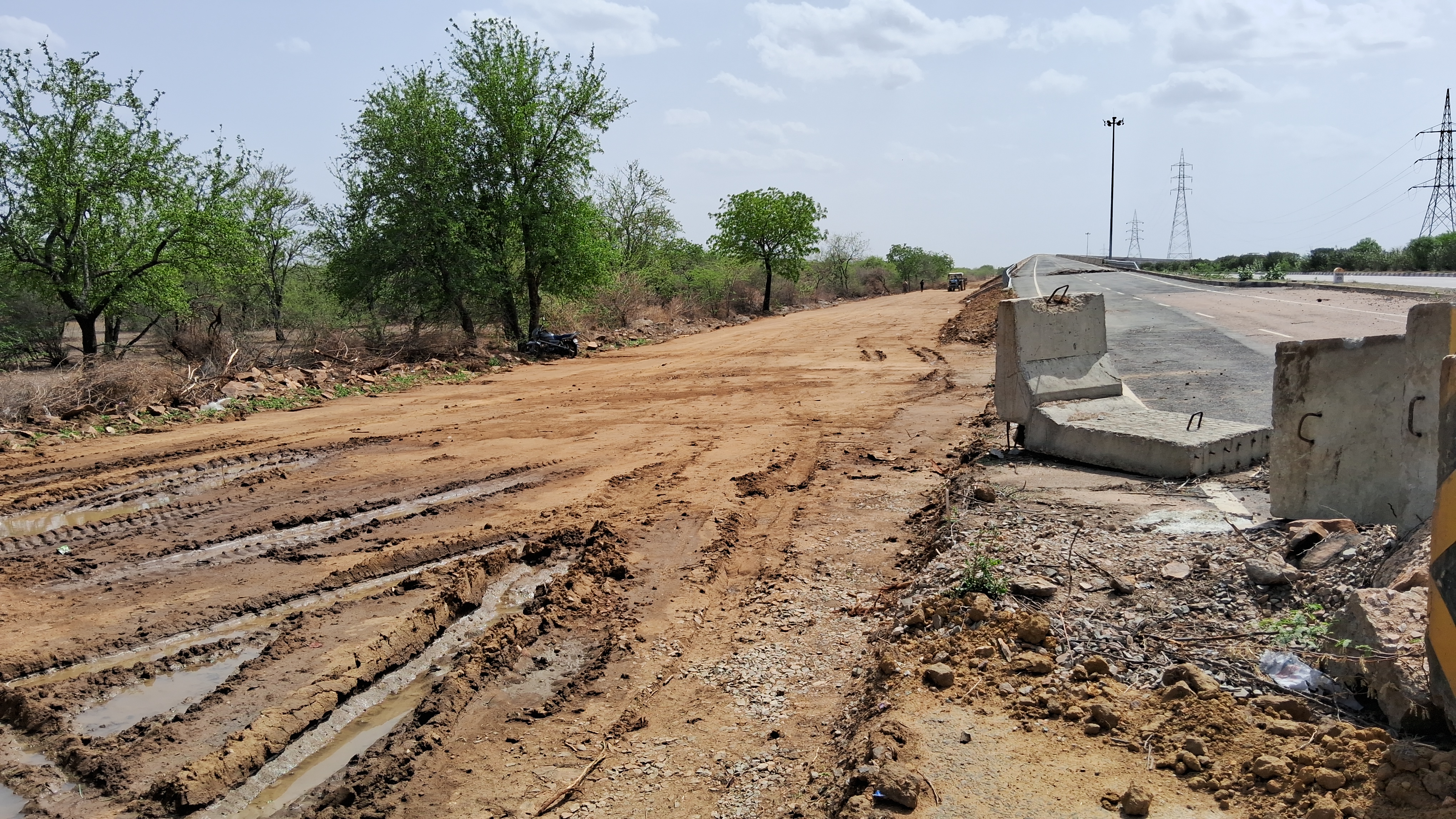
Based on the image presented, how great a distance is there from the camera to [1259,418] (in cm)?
967

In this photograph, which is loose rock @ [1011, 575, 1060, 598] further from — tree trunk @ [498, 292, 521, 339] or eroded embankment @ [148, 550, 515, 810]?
tree trunk @ [498, 292, 521, 339]

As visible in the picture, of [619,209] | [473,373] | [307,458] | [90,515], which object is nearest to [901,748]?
[90,515]

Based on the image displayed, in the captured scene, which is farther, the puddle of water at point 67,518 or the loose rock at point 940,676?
the puddle of water at point 67,518

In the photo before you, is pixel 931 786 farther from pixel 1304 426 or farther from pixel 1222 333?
pixel 1222 333

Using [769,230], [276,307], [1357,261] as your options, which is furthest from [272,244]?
[1357,261]

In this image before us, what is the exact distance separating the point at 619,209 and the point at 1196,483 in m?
37.4

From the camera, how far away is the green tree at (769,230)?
147 feet

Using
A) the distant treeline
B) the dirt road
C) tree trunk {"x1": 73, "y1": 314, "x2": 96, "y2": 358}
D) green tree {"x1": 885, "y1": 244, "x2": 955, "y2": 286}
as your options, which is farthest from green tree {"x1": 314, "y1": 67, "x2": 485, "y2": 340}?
green tree {"x1": 885, "y1": 244, "x2": 955, "y2": 286}

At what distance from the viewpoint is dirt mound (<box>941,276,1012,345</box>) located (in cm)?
2406

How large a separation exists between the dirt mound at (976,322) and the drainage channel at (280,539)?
10.6 meters

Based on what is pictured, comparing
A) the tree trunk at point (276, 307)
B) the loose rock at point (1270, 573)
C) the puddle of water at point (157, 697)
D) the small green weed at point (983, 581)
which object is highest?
the tree trunk at point (276, 307)

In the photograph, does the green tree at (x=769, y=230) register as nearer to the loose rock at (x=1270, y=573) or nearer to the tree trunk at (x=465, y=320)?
the tree trunk at (x=465, y=320)

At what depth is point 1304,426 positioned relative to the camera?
5.63m

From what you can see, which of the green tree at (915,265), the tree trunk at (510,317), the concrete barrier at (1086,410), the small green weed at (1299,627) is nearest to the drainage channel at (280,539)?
the concrete barrier at (1086,410)
